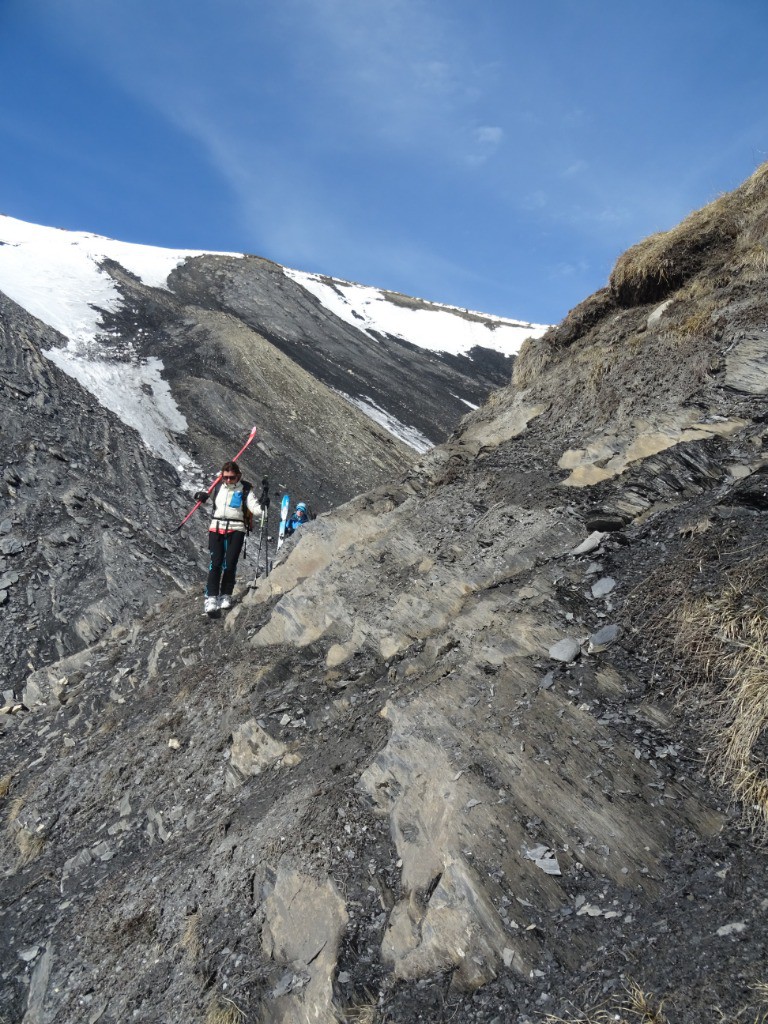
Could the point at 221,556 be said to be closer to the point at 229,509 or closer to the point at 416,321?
the point at 229,509

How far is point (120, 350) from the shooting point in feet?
100

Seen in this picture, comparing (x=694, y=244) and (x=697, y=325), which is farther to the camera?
(x=694, y=244)

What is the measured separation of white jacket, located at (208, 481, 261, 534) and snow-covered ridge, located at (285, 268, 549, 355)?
5163 centimetres

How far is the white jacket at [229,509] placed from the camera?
31.0 ft

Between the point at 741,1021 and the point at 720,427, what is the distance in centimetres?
529

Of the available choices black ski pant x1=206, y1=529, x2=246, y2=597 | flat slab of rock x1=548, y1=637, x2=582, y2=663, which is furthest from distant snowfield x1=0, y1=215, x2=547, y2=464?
flat slab of rock x1=548, y1=637, x2=582, y2=663

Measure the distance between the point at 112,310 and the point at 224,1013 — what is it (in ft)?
119

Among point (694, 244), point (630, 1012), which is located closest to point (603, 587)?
point (630, 1012)

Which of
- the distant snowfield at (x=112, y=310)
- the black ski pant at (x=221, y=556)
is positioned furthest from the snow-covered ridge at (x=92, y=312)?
the black ski pant at (x=221, y=556)

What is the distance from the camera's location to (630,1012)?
3170 mm

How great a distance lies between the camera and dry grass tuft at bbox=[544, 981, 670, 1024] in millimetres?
3100

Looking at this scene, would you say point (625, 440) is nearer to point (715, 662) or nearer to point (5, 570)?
point (715, 662)

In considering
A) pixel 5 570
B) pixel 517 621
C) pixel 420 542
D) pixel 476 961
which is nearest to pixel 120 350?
pixel 5 570

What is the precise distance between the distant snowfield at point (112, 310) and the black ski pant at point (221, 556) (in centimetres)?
1522
